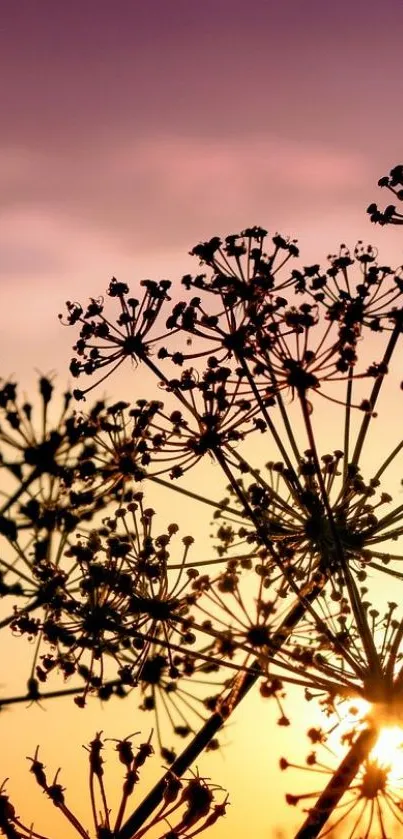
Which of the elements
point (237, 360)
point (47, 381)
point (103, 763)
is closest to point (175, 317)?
point (237, 360)

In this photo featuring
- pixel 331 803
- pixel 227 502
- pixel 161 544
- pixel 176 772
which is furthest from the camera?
pixel 227 502

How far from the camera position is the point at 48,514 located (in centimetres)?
747

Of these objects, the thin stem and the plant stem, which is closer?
the plant stem

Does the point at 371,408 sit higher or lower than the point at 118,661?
higher

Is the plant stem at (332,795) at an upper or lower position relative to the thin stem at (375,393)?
lower

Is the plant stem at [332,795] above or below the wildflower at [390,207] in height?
below

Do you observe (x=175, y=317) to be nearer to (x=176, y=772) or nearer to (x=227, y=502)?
(x=227, y=502)

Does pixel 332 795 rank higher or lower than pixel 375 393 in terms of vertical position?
lower

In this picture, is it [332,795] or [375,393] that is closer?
[332,795]

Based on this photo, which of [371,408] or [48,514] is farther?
[371,408]

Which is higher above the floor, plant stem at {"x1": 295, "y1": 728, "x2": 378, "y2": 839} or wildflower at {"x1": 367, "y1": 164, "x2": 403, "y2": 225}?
wildflower at {"x1": 367, "y1": 164, "x2": 403, "y2": 225}

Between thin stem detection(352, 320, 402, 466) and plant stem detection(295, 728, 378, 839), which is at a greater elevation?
thin stem detection(352, 320, 402, 466)

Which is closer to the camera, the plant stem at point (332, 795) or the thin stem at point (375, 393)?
the plant stem at point (332, 795)

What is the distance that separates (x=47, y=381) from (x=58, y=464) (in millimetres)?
1084
